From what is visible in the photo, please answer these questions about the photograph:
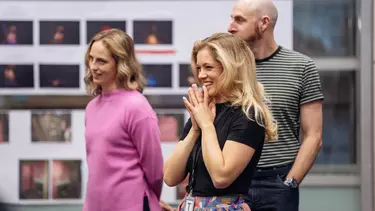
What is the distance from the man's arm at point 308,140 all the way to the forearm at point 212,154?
3.27 feet

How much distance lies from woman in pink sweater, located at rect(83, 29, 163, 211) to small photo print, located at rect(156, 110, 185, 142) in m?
1.24

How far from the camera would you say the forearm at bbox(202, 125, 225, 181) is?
2521 mm

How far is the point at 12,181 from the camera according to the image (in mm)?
4992

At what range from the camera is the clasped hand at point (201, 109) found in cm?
264

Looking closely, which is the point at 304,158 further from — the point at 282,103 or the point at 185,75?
the point at 185,75

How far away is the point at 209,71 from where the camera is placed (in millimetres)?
2701

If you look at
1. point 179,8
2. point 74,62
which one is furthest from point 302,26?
point 74,62

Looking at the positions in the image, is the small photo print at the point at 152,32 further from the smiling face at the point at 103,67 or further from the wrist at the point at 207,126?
the wrist at the point at 207,126

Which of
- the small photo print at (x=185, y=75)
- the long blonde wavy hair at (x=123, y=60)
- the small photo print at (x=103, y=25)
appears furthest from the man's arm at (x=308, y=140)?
the small photo print at (x=103, y=25)

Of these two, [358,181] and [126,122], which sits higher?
[126,122]

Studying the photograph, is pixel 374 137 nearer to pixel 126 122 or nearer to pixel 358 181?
pixel 358 181

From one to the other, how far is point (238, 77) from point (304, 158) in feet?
3.19

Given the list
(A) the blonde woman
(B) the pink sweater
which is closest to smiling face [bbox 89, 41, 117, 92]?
(B) the pink sweater

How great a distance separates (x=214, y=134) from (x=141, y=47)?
241cm
